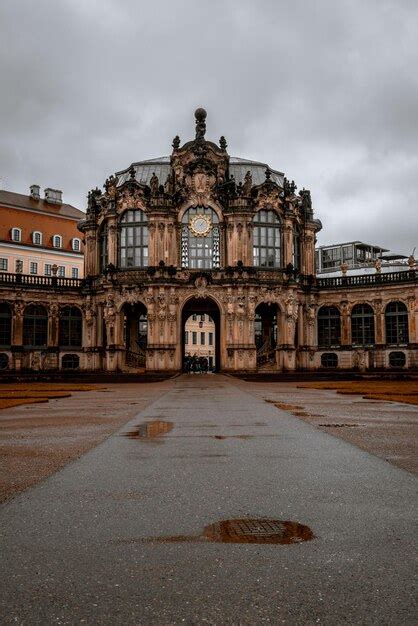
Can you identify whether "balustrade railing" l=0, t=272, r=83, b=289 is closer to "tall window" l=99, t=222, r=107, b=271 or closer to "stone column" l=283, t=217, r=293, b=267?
"tall window" l=99, t=222, r=107, b=271

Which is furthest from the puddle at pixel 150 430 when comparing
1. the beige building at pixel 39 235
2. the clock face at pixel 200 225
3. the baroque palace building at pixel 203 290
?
the beige building at pixel 39 235

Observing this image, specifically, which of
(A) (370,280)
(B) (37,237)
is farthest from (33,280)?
(A) (370,280)

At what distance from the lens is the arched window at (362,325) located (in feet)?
239

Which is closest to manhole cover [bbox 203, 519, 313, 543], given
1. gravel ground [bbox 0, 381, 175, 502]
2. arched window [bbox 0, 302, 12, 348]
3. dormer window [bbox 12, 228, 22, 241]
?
gravel ground [bbox 0, 381, 175, 502]

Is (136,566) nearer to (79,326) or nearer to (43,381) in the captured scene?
(43,381)

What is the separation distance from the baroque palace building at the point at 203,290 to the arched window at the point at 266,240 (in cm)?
11

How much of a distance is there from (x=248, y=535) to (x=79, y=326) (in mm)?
70976

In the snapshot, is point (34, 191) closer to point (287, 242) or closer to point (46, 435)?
point (287, 242)

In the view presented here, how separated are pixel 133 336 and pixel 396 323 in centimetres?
2947

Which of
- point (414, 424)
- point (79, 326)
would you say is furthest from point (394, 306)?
point (414, 424)

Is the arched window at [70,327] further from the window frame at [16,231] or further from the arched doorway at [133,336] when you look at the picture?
the window frame at [16,231]

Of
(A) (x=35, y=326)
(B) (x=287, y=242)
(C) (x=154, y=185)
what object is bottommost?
(A) (x=35, y=326)

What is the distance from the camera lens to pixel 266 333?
3017 inches

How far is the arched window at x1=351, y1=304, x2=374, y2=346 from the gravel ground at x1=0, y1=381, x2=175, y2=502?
52.6 m
